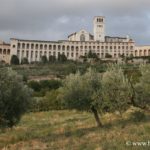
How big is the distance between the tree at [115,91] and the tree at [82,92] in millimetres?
1099

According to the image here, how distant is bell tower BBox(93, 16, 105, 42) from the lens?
621 feet

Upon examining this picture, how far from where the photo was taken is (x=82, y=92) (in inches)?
1195

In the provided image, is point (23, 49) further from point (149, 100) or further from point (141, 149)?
point (141, 149)

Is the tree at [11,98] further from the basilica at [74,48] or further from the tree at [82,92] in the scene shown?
the basilica at [74,48]

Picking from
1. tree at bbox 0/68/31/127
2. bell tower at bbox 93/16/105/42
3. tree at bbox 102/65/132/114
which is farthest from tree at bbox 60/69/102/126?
bell tower at bbox 93/16/105/42

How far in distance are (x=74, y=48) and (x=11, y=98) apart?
15149cm

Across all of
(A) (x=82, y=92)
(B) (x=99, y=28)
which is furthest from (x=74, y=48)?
(A) (x=82, y=92)

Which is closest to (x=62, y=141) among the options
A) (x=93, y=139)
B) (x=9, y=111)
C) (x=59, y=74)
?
(x=93, y=139)

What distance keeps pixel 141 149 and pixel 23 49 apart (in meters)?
158

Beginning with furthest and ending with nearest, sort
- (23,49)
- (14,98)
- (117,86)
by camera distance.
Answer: (23,49) → (117,86) → (14,98)

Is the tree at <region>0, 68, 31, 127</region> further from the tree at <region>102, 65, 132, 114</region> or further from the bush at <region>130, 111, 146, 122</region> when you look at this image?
the bush at <region>130, 111, 146, 122</region>

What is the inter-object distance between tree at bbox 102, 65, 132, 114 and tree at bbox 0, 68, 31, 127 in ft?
22.2

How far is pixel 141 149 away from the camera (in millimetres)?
16688

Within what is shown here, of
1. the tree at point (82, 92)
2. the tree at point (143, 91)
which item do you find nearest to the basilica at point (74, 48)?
the tree at point (82, 92)
